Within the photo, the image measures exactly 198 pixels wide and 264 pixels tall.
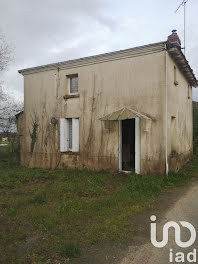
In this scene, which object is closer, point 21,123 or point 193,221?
point 193,221

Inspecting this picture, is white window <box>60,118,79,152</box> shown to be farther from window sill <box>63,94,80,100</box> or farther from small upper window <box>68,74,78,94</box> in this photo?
small upper window <box>68,74,78,94</box>

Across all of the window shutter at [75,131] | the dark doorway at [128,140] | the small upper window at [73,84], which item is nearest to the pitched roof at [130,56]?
the small upper window at [73,84]

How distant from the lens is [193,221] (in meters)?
4.44

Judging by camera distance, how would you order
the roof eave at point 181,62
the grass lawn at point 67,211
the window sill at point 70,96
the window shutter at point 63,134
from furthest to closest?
the window shutter at point 63,134 → the window sill at point 70,96 → the roof eave at point 181,62 → the grass lawn at point 67,211

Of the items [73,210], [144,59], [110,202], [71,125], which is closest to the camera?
[73,210]

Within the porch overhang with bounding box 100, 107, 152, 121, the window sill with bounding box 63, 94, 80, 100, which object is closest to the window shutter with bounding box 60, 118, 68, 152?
the window sill with bounding box 63, 94, 80, 100

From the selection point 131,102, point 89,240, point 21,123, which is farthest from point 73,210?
point 21,123

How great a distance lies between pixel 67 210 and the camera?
16.6 feet

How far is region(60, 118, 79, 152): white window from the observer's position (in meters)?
10.1

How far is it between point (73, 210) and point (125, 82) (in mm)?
5756

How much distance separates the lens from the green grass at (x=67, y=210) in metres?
3.49

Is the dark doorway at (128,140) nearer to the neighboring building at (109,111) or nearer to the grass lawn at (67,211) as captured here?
the neighboring building at (109,111)

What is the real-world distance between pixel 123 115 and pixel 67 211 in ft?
15.0

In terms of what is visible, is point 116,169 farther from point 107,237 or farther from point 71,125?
point 107,237
